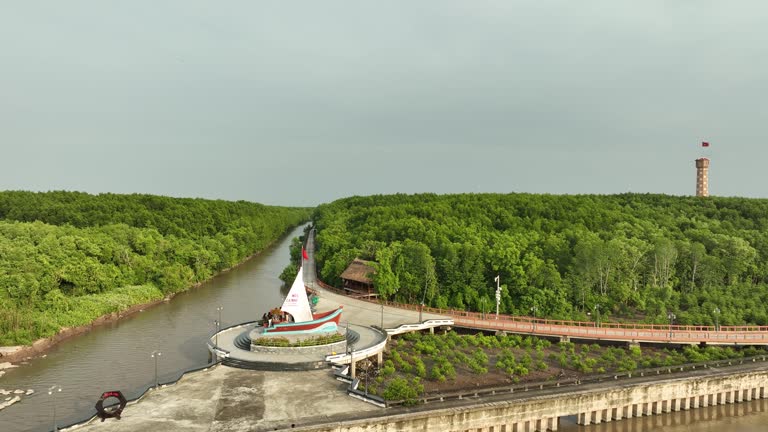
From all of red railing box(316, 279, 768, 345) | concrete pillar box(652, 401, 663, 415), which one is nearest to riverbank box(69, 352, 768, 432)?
concrete pillar box(652, 401, 663, 415)

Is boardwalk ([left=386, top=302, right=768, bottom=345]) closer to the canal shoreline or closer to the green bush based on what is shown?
the green bush

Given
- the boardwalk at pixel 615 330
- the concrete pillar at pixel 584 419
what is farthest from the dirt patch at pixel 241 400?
the boardwalk at pixel 615 330

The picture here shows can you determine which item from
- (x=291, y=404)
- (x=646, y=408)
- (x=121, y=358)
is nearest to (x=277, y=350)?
(x=291, y=404)

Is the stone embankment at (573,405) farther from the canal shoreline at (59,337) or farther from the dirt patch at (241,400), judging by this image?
the canal shoreline at (59,337)

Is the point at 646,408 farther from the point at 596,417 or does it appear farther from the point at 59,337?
the point at 59,337

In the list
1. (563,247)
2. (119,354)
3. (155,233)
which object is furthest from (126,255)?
(563,247)

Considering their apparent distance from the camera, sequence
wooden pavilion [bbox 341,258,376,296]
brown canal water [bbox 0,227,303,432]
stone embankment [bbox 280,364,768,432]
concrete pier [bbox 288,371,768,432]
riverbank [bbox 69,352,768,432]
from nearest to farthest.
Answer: riverbank [bbox 69,352,768,432]
stone embankment [bbox 280,364,768,432]
concrete pier [bbox 288,371,768,432]
brown canal water [bbox 0,227,303,432]
wooden pavilion [bbox 341,258,376,296]
